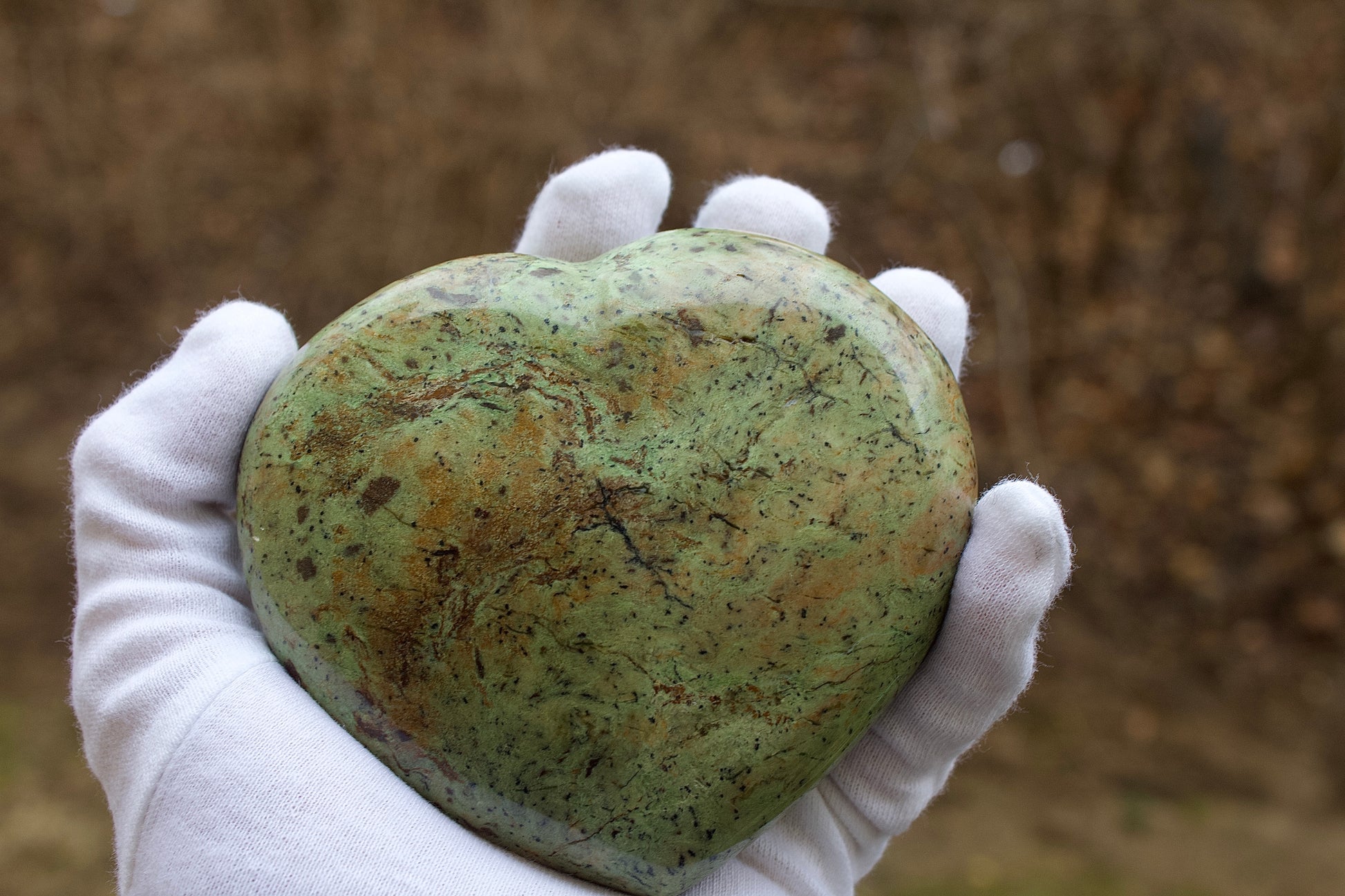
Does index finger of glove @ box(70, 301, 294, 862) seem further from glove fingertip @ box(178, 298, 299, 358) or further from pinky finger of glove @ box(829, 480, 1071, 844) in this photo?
pinky finger of glove @ box(829, 480, 1071, 844)

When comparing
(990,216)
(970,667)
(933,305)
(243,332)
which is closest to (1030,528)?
(970,667)

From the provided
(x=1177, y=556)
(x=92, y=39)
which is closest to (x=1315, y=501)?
(x=1177, y=556)

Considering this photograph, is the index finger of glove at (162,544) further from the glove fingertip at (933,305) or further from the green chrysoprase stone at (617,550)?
the glove fingertip at (933,305)

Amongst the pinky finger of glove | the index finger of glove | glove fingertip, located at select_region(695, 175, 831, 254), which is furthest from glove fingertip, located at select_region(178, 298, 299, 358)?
the pinky finger of glove

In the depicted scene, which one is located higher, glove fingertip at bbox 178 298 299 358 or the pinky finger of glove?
glove fingertip at bbox 178 298 299 358

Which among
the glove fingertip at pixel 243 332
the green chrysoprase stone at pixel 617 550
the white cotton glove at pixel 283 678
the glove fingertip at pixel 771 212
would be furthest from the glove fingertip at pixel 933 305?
the glove fingertip at pixel 243 332

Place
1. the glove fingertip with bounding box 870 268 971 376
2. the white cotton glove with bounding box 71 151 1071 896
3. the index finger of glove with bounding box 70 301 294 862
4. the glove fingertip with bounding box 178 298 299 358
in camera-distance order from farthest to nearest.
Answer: the glove fingertip with bounding box 870 268 971 376, the glove fingertip with bounding box 178 298 299 358, the index finger of glove with bounding box 70 301 294 862, the white cotton glove with bounding box 71 151 1071 896
